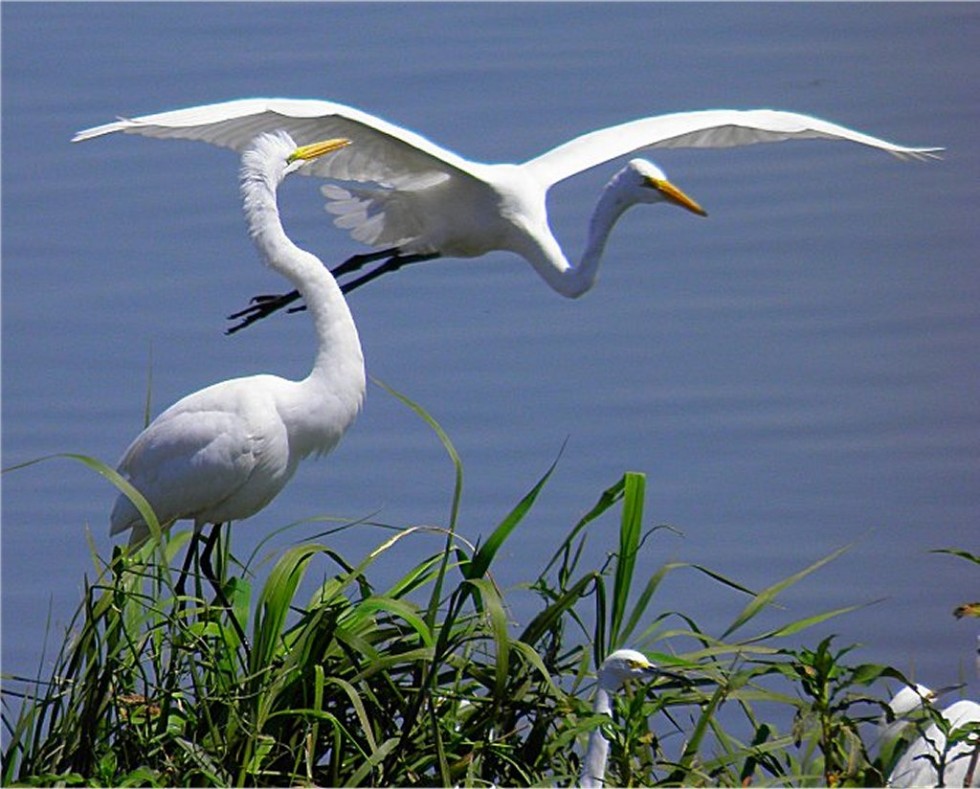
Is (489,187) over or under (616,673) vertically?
over

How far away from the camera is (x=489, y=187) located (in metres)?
5.62

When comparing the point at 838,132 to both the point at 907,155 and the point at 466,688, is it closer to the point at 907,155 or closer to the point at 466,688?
the point at 907,155

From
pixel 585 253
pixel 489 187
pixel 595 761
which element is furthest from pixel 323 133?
pixel 595 761

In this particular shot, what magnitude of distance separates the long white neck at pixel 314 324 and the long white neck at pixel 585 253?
1508 millimetres

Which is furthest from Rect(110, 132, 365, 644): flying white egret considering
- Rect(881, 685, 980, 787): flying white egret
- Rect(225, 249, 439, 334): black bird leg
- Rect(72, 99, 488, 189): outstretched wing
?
Rect(881, 685, 980, 787): flying white egret

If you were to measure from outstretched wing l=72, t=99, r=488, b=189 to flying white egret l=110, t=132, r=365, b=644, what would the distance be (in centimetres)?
31

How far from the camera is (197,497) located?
4266 millimetres

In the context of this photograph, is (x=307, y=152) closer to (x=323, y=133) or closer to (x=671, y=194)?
(x=323, y=133)

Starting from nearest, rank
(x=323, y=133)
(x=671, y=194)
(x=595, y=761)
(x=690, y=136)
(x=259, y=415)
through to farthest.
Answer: (x=595, y=761)
(x=259, y=415)
(x=323, y=133)
(x=671, y=194)
(x=690, y=136)

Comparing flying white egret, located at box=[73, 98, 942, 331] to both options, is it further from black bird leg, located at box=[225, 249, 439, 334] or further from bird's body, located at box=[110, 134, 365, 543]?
bird's body, located at box=[110, 134, 365, 543]

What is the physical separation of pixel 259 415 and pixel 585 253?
1.72 meters

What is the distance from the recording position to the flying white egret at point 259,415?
13.5 ft

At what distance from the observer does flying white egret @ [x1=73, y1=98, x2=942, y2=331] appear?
5387mm

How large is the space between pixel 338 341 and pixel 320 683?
1.28m
